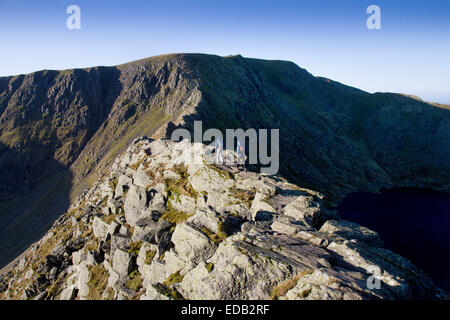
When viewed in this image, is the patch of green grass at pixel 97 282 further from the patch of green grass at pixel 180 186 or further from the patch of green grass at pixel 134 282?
the patch of green grass at pixel 180 186

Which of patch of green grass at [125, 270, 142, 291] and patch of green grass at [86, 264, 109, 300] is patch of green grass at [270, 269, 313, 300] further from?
patch of green grass at [86, 264, 109, 300]

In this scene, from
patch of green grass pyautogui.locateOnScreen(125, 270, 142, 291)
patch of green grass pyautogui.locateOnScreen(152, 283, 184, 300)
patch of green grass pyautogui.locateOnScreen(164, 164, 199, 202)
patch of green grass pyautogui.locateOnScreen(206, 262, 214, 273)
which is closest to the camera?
patch of green grass pyautogui.locateOnScreen(152, 283, 184, 300)

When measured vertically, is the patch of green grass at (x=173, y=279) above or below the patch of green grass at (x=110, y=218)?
above

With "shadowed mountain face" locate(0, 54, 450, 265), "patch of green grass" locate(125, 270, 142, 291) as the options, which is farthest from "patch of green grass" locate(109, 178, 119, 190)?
"shadowed mountain face" locate(0, 54, 450, 265)

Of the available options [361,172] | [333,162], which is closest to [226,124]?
[333,162]

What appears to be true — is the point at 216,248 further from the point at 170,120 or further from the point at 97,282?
the point at 170,120

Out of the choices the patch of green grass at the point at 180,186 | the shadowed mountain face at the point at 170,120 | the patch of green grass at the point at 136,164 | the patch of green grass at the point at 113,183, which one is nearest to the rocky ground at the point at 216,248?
the patch of green grass at the point at 180,186

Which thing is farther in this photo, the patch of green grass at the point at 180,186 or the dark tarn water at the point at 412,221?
the dark tarn water at the point at 412,221
